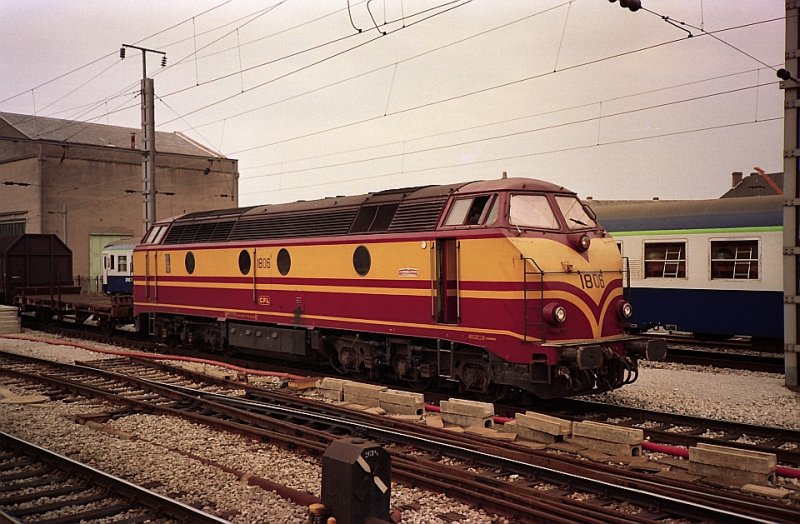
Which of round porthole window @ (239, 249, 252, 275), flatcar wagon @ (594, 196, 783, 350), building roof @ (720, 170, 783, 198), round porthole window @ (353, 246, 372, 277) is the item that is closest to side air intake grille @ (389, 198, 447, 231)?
round porthole window @ (353, 246, 372, 277)

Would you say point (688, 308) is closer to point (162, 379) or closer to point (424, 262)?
point (424, 262)

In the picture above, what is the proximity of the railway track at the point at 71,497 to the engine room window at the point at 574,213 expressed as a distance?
7738 mm

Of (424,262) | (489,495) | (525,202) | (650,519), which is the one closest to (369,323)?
(424,262)

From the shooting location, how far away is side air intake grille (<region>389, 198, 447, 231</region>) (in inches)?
482

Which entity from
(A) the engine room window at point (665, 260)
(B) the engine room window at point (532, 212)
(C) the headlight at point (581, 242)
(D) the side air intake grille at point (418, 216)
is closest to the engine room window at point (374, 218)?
(D) the side air intake grille at point (418, 216)

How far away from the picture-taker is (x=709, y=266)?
1791 cm

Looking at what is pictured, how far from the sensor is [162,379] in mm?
15227

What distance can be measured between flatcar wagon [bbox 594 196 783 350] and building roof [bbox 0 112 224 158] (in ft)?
142

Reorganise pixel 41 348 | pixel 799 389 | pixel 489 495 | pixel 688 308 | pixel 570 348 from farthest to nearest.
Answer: pixel 41 348, pixel 688 308, pixel 799 389, pixel 570 348, pixel 489 495

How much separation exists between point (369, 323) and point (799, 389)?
8.21m

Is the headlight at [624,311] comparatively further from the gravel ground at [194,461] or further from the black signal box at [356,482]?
the black signal box at [356,482]

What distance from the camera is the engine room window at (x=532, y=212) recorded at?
11258mm

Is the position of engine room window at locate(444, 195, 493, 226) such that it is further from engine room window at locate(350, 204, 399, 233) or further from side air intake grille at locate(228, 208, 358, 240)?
side air intake grille at locate(228, 208, 358, 240)

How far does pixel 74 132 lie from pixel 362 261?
48528mm
